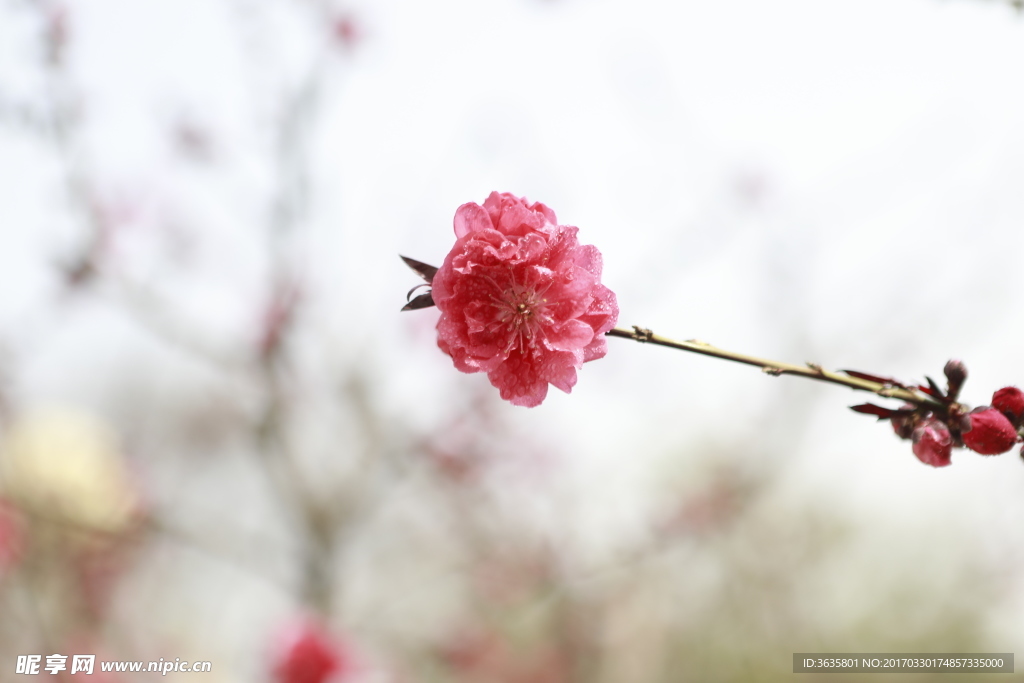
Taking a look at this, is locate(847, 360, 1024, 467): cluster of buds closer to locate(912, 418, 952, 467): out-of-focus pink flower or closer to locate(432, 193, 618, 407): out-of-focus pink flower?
locate(912, 418, 952, 467): out-of-focus pink flower

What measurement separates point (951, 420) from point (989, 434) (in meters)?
0.05

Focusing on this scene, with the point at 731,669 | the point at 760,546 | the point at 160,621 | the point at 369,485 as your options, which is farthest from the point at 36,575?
the point at 731,669

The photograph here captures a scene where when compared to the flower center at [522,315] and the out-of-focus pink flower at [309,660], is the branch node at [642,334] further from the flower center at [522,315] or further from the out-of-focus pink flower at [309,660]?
the out-of-focus pink flower at [309,660]

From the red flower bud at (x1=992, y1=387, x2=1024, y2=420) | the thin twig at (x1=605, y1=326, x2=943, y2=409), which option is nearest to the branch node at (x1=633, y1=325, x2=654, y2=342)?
the thin twig at (x1=605, y1=326, x2=943, y2=409)

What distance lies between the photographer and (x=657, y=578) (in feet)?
19.2

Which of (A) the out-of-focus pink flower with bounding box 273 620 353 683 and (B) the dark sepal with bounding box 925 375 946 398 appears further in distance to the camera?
(A) the out-of-focus pink flower with bounding box 273 620 353 683

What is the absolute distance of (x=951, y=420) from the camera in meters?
0.97

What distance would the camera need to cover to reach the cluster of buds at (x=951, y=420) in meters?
0.94

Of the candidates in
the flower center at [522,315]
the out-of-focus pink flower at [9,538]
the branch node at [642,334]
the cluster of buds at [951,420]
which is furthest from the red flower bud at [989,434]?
the out-of-focus pink flower at [9,538]

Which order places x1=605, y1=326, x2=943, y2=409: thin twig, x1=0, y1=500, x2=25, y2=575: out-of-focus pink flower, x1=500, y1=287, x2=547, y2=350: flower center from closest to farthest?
x1=605, y1=326, x2=943, y2=409: thin twig, x1=500, y1=287, x2=547, y2=350: flower center, x1=0, y1=500, x2=25, y2=575: out-of-focus pink flower

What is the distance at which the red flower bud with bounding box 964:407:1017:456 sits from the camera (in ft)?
3.05

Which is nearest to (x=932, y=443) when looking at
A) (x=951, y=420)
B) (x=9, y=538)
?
(x=951, y=420)

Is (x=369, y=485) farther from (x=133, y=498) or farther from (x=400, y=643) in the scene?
(x=133, y=498)

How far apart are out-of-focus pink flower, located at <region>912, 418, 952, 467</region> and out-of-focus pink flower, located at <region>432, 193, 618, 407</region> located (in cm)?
48
